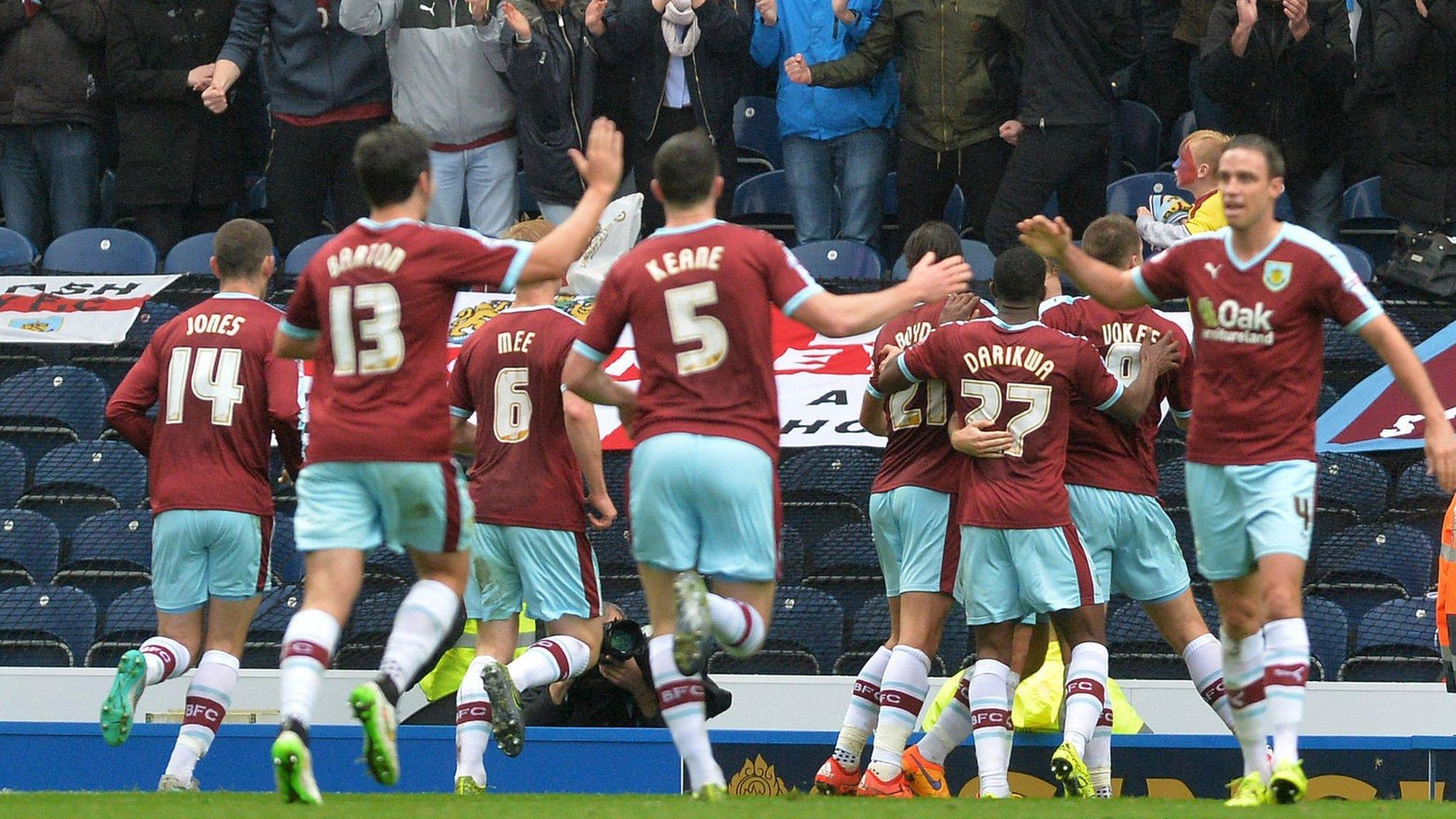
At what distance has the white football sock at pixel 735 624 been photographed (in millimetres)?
5820

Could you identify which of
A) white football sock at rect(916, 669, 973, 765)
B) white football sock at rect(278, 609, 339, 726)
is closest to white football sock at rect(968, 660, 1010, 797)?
Answer: white football sock at rect(916, 669, 973, 765)

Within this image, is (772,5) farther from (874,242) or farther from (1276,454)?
(1276,454)

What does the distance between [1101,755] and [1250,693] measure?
1.48m

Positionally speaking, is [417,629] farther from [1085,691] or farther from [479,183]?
[479,183]

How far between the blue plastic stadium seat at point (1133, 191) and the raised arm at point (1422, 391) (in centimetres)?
614

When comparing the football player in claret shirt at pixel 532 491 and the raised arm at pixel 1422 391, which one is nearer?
the raised arm at pixel 1422 391

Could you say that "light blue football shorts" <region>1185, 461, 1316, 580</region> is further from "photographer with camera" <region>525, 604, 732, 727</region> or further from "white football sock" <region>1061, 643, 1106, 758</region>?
"photographer with camera" <region>525, 604, 732, 727</region>

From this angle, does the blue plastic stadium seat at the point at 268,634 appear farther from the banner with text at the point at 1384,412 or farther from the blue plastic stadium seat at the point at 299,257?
the banner with text at the point at 1384,412

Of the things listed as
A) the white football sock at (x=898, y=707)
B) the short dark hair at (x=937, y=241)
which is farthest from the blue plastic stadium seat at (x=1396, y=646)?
the short dark hair at (x=937, y=241)

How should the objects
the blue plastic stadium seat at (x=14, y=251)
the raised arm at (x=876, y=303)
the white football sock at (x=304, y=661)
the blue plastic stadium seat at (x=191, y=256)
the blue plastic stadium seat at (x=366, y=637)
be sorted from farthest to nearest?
the blue plastic stadium seat at (x=191, y=256) < the blue plastic stadium seat at (x=14, y=251) < the blue plastic stadium seat at (x=366, y=637) < the raised arm at (x=876, y=303) < the white football sock at (x=304, y=661)

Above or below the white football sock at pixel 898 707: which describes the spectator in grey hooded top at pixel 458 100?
above

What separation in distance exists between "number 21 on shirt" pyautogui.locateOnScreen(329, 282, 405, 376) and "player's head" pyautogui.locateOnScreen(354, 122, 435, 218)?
0.97ft

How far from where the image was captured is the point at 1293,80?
11.4 meters

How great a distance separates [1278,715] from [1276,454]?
825 millimetres
